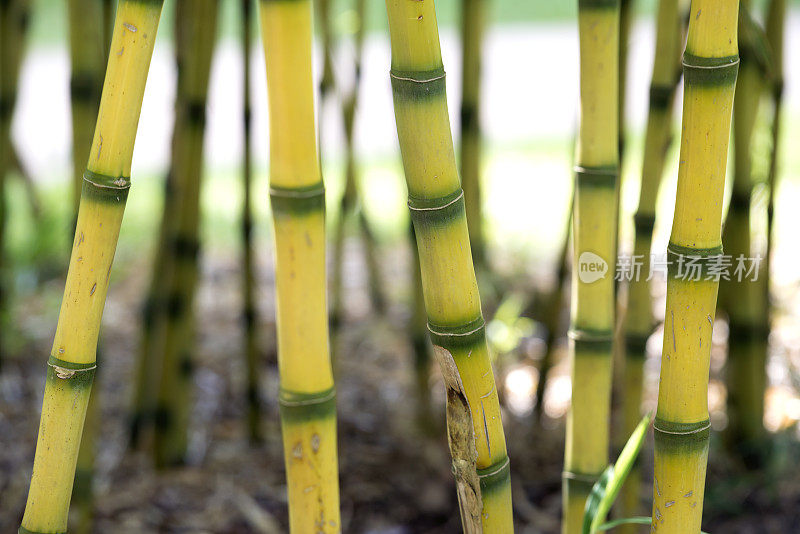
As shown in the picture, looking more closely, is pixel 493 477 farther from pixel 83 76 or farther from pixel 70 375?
pixel 83 76

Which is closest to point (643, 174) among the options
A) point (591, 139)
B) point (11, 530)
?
point (591, 139)

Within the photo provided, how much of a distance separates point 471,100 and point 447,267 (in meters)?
0.53

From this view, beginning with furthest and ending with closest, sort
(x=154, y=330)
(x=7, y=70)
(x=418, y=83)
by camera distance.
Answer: (x=7, y=70)
(x=154, y=330)
(x=418, y=83)

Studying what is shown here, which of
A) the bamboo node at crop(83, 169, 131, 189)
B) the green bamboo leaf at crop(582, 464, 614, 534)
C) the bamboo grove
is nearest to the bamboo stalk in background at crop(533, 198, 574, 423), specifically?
the bamboo grove

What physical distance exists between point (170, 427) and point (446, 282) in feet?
2.54

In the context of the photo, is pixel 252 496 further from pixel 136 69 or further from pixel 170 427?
pixel 136 69

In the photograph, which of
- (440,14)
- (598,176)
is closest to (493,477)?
(598,176)

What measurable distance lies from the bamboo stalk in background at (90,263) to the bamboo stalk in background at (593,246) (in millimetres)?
309

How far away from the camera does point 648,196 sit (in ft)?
2.49

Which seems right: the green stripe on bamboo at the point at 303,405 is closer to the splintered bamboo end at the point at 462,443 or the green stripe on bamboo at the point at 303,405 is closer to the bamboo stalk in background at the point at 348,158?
the splintered bamboo end at the point at 462,443

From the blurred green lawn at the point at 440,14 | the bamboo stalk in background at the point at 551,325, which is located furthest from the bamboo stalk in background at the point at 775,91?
the blurred green lawn at the point at 440,14

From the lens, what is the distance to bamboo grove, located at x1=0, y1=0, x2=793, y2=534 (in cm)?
50

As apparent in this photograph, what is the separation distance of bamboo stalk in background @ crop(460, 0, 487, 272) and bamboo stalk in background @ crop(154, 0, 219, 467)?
311 mm

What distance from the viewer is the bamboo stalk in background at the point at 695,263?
0.50m
